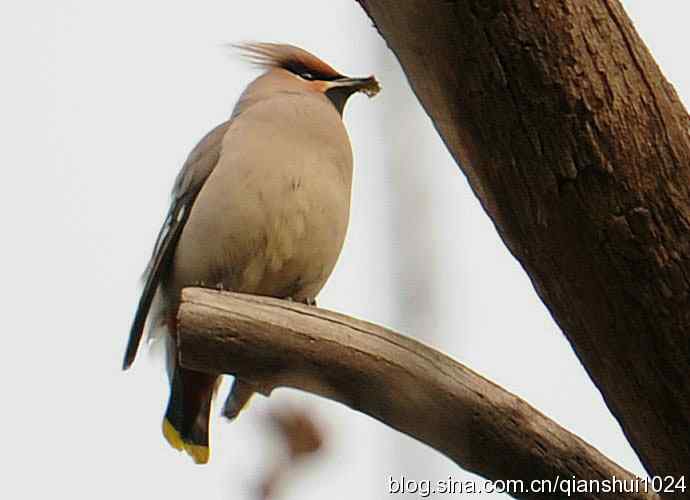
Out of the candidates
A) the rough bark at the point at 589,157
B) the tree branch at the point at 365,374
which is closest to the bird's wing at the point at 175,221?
the tree branch at the point at 365,374

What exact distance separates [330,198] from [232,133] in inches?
15.6

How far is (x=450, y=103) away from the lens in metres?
1.87

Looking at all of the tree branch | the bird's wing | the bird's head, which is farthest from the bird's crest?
the tree branch

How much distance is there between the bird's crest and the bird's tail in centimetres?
125

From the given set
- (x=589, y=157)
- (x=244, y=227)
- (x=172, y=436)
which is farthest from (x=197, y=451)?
(x=589, y=157)

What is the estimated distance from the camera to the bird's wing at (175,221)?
3479mm

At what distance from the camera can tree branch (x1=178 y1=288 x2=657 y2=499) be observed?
6.32 ft

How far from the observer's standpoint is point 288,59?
13.4 ft

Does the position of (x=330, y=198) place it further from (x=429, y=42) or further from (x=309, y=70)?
(x=429, y=42)

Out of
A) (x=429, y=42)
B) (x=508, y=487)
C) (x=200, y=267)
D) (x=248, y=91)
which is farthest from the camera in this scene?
(x=248, y=91)

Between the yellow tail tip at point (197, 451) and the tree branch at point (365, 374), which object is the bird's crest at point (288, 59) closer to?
the yellow tail tip at point (197, 451)

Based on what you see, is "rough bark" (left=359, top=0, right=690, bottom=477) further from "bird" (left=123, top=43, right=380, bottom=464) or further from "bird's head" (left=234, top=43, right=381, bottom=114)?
"bird's head" (left=234, top=43, right=381, bottom=114)

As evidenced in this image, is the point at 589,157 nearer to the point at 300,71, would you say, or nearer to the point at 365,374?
the point at 365,374

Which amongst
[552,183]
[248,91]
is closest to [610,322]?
[552,183]
